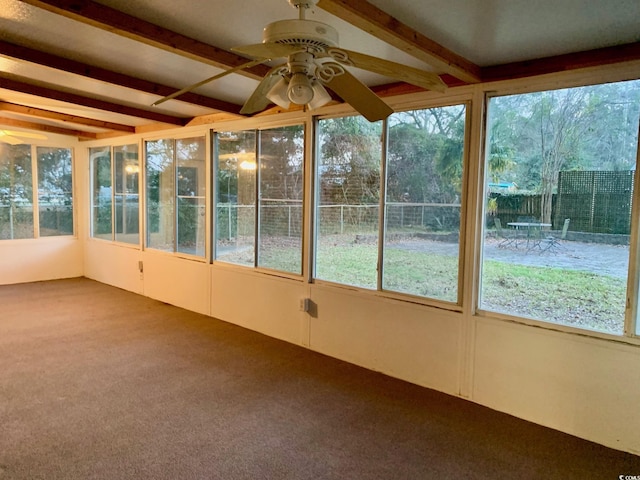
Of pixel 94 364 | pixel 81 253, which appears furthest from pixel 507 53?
pixel 81 253

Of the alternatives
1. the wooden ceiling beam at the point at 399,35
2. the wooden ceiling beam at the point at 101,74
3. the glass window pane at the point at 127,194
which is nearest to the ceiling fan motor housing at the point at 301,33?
the wooden ceiling beam at the point at 399,35

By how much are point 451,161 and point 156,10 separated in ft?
7.15

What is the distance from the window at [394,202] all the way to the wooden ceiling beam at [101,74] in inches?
45.1

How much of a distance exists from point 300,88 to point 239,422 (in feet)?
6.97

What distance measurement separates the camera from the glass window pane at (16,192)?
21.3ft

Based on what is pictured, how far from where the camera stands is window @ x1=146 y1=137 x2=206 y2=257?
5199mm

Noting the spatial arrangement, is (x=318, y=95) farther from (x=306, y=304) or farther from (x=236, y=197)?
(x=236, y=197)

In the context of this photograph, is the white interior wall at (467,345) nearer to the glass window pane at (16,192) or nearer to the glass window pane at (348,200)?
the glass window pane at (348,200)

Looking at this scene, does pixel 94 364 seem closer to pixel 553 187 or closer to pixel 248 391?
pixel 248 391

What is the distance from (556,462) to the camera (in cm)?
241

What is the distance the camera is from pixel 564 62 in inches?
104

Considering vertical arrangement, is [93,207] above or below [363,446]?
above

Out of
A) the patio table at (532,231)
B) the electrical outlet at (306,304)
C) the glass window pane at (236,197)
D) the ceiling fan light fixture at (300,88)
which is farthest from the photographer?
the glass window pane at (236,197)

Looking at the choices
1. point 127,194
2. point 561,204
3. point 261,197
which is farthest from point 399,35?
point 127,194
